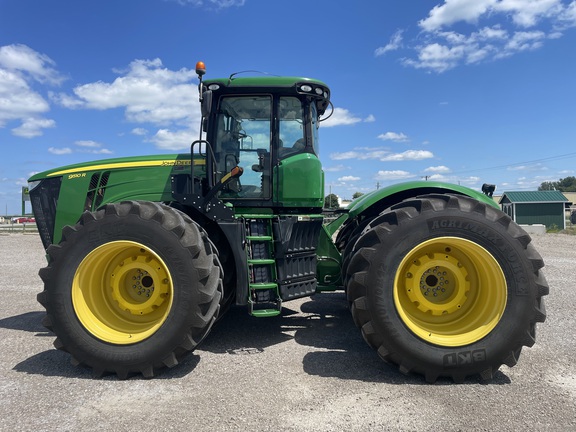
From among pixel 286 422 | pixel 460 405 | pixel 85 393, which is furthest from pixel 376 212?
pixel 85 393

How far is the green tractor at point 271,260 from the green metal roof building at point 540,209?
37584 millimetres

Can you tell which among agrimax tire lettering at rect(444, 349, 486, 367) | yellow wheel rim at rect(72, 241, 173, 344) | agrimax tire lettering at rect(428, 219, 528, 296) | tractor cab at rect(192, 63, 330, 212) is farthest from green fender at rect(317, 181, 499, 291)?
yellow wheel rim at rect(72, 241, 173, 344)

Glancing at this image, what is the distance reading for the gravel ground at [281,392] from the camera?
110 inches

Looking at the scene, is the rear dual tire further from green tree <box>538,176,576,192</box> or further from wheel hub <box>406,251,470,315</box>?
green tree <box>538,176,576,192</box>

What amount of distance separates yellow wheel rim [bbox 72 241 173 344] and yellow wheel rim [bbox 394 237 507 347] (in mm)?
2248

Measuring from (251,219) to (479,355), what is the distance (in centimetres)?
248

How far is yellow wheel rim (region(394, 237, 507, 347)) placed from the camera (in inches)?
144

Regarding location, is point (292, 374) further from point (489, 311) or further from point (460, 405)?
point (489, 311)

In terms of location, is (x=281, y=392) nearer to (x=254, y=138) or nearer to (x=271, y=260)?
(x=271, y=260)

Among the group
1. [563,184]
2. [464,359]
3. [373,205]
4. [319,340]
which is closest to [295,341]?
[319,340]

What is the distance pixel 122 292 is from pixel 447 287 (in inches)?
125

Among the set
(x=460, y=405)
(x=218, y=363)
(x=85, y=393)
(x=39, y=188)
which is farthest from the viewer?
(x=39, y=188)

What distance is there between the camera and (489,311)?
3645mm

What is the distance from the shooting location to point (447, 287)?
3.89 meters
